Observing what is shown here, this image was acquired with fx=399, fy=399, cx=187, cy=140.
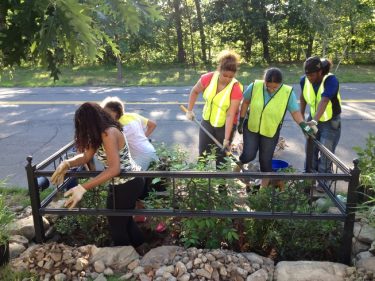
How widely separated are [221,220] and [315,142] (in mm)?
1421

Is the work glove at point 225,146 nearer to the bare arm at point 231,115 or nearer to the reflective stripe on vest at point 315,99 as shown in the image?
the bare arm at point 231,115

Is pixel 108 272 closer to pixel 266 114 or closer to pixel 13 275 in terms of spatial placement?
pixel 13 275

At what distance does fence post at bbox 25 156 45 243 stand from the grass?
10030 mm

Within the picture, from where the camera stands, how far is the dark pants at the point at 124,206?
3.39 meters

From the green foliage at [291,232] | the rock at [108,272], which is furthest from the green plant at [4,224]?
the green foliage at [291,232]

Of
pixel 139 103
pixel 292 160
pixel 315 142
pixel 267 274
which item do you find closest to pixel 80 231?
pixel 267 274

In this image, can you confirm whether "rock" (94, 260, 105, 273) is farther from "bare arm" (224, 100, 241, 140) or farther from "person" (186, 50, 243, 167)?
"bare arm" (224, 100, 241, 140)

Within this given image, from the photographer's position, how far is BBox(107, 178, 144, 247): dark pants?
11.1 ft

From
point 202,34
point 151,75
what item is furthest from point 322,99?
point 202,34

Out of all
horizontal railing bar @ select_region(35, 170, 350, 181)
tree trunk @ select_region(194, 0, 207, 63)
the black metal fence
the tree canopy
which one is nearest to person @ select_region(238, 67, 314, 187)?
the black metal fence

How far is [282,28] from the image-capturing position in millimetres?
19766

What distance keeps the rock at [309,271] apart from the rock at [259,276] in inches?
3.4

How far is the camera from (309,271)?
3006 millimetres

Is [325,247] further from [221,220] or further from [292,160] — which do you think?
[292,160]
